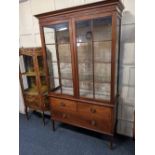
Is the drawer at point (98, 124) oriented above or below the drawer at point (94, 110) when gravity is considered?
below

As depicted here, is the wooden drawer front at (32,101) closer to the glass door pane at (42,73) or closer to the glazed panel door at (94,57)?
the glass door pane at (42,73)

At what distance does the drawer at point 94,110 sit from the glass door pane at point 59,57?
0.92 feet

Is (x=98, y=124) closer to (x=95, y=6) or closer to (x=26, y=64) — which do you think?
(x=95, y=6)

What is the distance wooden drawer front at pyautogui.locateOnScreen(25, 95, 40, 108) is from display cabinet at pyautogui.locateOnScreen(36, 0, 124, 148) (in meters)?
0.43

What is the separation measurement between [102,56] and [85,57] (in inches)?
9.2

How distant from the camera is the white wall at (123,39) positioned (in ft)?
5.81

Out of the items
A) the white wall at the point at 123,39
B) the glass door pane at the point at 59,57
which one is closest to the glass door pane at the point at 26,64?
the white wall at the point at 123,39

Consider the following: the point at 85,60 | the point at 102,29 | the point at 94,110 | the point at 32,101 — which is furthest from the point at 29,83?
the point at 102,29

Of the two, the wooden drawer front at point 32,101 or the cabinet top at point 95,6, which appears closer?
the cabinet top at point 95,6

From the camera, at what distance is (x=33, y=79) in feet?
9.22

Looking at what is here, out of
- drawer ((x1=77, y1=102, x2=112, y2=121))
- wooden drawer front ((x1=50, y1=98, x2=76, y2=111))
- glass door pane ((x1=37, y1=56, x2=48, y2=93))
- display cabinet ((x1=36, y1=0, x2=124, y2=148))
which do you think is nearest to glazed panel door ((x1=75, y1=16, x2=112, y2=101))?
display cabinet ((x1=36, y1=0, x2=124, y2=148))

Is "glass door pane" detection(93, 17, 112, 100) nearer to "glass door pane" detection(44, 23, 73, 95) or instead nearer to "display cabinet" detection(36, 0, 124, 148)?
"display cabinet" detection(36, 0, 124, 148)

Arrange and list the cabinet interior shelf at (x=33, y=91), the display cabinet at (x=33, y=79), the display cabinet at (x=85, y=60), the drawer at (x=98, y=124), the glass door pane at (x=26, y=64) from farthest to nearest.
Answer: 1. the glass door pane at (x=26, y=64)
2. the cabinet interior shelf at (x=33, y=91)
3. the display cabinet at (x=33, y=79)
4. the drawer at (x=98, y=124)
5. the display cabinet at (x=85, y=60)
